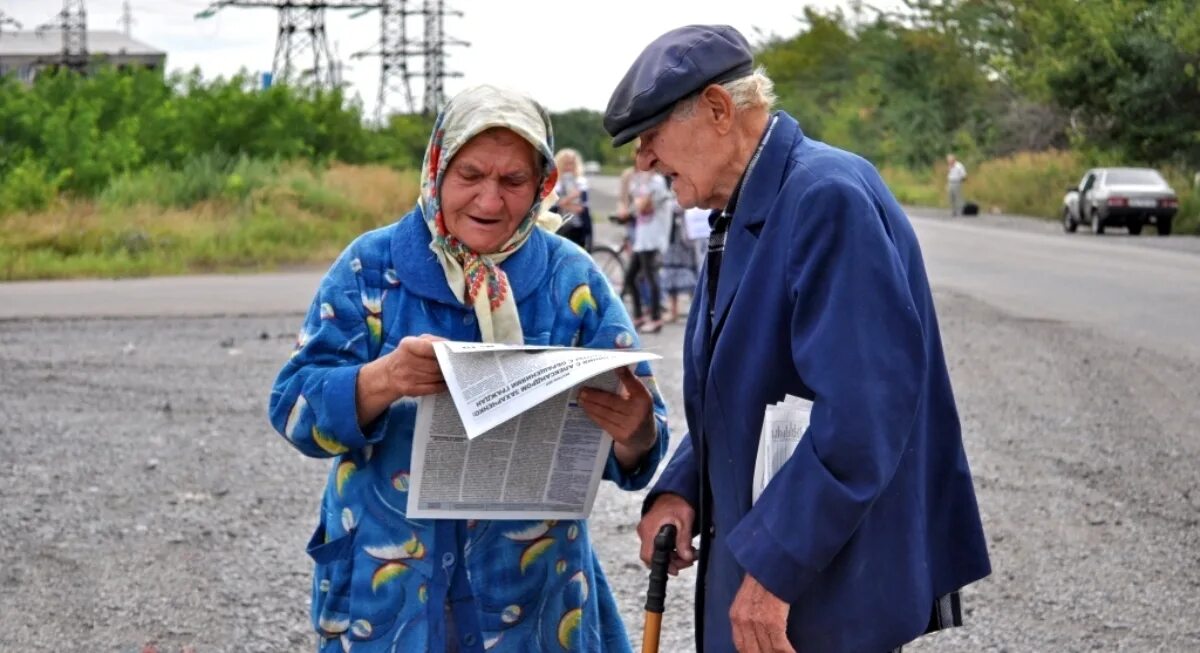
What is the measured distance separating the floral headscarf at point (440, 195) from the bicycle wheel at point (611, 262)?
14114mm

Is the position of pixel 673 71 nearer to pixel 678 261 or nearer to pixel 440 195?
pixel 440 195

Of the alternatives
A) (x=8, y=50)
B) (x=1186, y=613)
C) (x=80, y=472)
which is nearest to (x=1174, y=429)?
(x=1186, y=613)

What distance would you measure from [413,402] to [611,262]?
1473 centimetres

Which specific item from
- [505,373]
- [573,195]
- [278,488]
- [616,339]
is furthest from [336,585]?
[573,195]

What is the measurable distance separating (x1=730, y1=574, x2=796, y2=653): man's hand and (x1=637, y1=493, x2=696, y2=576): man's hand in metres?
0.39

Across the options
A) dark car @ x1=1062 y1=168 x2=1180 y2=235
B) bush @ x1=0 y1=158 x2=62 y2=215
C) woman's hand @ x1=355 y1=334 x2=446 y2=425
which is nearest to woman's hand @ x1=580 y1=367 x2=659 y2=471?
woman's hand @ x1=355 y1=334 x2=446 y2=425

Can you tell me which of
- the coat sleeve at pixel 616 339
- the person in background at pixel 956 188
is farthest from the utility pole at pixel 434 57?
the coat sleeve at pixel 616 339

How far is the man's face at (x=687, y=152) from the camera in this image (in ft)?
8.98

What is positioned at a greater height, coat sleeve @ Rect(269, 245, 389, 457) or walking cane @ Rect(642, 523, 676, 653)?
coat sleeve @ Rect(269, 245, 389, 457)

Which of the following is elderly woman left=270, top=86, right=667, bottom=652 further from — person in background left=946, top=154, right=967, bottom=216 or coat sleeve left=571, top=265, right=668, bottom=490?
person in background left=946, top=154, right=967, bottom=216

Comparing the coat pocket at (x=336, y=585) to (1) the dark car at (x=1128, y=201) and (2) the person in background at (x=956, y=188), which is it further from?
(2) the person in background at (x=956, y=188)

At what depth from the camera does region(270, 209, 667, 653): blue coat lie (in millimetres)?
3115

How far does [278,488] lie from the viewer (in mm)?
8273

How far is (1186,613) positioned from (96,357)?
9.76m
